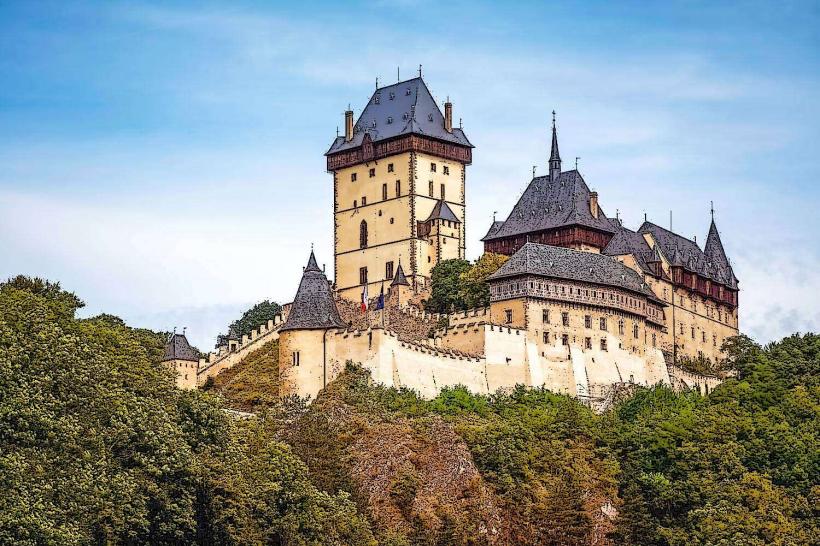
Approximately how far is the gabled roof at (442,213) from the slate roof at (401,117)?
3.72 m

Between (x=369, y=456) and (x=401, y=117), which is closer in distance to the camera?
(x=369, y=456)

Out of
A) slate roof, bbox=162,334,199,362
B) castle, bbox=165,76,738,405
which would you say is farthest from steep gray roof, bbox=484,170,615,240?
slate roof, bbox=162,334,199,362

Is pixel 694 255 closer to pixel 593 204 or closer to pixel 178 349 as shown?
pixel 593 204

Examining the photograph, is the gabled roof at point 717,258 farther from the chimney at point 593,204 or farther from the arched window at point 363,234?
the arched window at point 363,234

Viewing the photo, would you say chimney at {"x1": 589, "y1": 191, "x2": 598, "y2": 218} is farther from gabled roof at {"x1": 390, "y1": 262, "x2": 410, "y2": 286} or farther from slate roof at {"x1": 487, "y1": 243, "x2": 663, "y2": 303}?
gabled roof at {"x1": 390, "y1": 262, "x2": 410, "y2": 286}

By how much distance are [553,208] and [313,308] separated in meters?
21.0

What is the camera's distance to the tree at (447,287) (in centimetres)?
9650

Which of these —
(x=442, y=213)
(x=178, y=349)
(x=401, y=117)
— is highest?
(x=401, y=117)

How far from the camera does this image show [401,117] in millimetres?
105625

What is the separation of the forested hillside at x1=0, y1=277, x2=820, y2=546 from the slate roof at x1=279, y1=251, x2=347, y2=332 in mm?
2872

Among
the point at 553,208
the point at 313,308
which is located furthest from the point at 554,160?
the point at 313,308

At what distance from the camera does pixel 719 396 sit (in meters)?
90.5

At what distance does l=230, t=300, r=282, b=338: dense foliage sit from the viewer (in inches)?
4464

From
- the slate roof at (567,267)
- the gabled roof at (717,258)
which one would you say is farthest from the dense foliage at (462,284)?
the gabled roof at (717,258)
